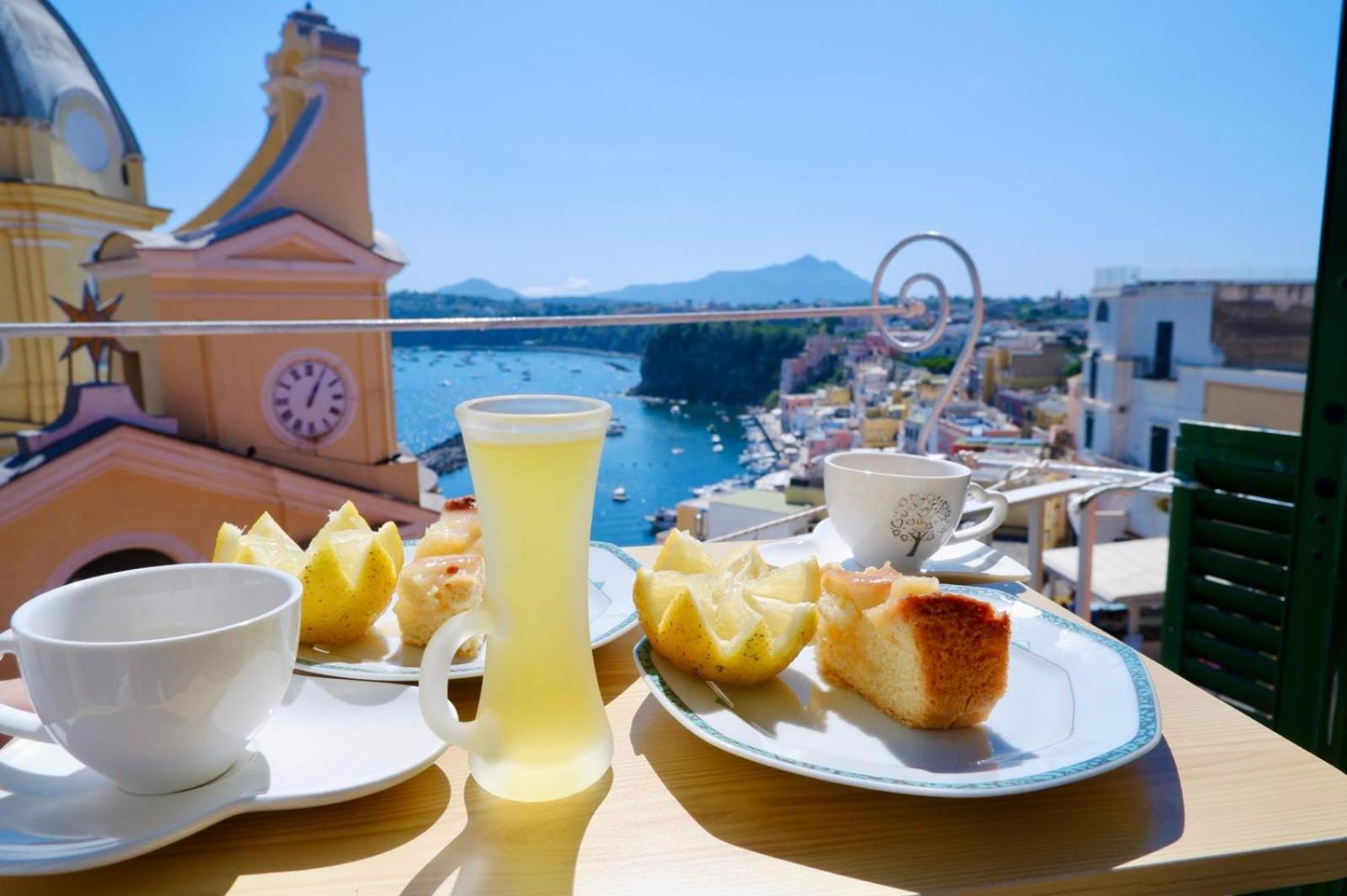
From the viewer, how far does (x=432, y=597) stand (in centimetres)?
66

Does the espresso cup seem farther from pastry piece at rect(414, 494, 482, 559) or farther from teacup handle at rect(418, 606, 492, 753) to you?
pastry piece at rect(414, 494, 482, 559)

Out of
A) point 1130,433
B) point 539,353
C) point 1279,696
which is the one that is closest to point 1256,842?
point 1279,696

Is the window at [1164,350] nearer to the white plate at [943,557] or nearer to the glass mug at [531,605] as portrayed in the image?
the white plate at [943,557]

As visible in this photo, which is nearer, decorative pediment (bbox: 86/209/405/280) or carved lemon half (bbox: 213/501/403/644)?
carved lemon half (bbox: 213/501/403/644)

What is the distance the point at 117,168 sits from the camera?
36.3 ft

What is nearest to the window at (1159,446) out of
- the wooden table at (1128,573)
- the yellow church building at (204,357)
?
the wooden table at (1128,573)

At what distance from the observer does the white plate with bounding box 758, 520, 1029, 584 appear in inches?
34.4

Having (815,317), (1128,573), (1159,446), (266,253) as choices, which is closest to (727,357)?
(1159,446)

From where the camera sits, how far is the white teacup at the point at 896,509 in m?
0.84

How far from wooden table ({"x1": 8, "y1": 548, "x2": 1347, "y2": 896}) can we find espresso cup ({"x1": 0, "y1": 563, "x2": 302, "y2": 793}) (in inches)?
2.0

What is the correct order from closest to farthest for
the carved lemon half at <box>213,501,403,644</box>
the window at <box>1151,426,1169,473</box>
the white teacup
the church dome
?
the carved lemon half at <box>213,501,403,644</box> < the white teacup < the church dome < the window at <box>1151,426,1169,473</box>

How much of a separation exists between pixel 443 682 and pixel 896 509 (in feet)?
1.76

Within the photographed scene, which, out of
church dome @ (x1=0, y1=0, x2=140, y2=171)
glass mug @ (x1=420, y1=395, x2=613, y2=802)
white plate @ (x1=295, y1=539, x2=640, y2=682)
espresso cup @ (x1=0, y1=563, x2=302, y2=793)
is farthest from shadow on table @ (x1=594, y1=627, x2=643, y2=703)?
church dome @ (x1=0, y1=0, x2=140, y2=171)

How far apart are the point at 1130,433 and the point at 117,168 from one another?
18.4m
